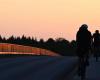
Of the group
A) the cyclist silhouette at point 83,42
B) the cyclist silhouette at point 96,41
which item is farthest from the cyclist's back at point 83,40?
the cyclist silhouette at point 96,41

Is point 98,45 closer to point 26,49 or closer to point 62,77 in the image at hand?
point 62,77

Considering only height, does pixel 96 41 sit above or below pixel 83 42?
above

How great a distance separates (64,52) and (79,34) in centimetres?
10555

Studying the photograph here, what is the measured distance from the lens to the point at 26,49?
6594cm

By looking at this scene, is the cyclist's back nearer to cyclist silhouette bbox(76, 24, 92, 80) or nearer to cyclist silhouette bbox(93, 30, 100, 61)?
cyclist silhouette bbox(76, 24, 92, 80)

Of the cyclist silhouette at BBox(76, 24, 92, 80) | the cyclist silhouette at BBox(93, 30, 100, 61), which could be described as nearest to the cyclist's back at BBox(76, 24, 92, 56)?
the cyclist silhouette at BBox(76, 24, 92, 80)

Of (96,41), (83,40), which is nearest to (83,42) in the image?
(83,40)

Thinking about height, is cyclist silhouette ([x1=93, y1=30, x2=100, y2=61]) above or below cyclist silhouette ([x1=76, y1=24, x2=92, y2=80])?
above

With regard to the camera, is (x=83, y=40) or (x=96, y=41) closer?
(x=83, y=40)

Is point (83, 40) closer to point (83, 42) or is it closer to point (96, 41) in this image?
point (83, 42)

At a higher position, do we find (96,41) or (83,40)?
(96,41)

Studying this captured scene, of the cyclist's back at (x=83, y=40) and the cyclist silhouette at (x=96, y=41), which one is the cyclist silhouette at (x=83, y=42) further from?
the cyclist silhouette at (x=96, y=41)

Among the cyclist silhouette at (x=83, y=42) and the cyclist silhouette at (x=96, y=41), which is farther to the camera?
the cyclist silhouette at (x=96, y=41)

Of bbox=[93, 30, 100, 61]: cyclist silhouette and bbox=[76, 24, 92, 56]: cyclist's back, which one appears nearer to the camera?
bbox=[76, 24, 92, 56]: cyclist's back
